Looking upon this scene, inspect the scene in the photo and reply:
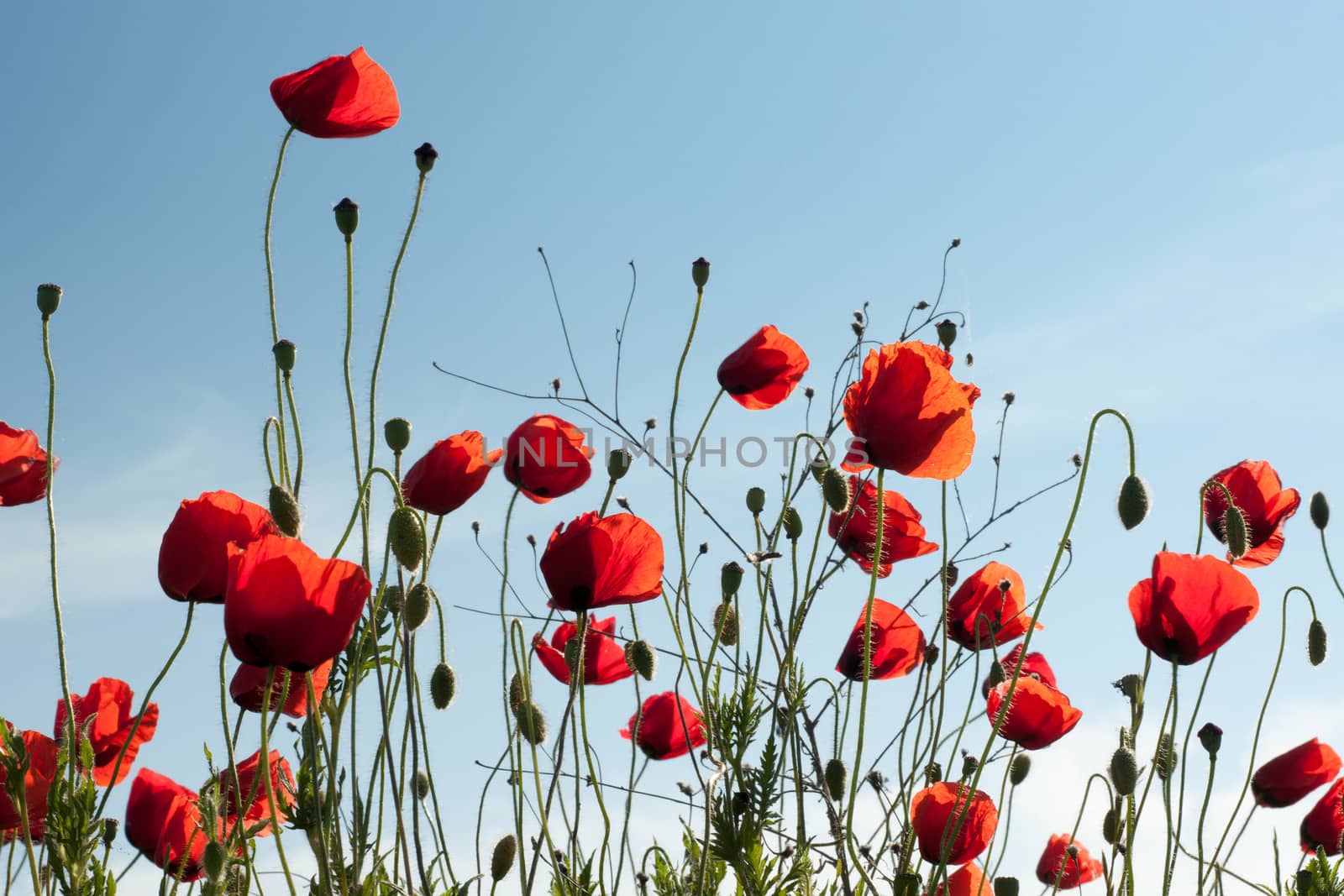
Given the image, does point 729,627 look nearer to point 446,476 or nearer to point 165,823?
point 446,476

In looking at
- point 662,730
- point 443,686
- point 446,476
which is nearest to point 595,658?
point 662,730

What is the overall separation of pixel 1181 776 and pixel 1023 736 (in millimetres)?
287

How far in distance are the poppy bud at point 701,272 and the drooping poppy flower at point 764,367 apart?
208 mm

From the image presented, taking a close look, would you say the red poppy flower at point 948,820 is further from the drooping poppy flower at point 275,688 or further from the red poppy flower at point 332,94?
the red poppy flower at point 332,94

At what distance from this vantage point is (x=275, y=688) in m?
1.81

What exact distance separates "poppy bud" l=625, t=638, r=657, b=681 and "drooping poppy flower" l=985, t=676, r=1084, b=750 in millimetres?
568

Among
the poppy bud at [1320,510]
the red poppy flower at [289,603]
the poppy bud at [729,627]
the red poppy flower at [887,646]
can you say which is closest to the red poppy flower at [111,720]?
the red poppy flower at [289,603]

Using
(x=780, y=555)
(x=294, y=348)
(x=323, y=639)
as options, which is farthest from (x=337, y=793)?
(x=780, y=555)

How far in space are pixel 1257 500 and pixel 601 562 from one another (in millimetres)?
1447

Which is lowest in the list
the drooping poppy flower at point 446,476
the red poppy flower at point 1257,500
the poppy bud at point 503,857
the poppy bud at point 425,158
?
the poppy bud at point 503,857

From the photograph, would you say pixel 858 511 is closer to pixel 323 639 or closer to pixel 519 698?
pixel 519 698

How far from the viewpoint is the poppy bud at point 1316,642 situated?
232 cm

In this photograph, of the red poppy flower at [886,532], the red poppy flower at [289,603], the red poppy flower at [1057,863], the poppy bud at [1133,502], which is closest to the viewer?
the red poppy flower at [289,603]

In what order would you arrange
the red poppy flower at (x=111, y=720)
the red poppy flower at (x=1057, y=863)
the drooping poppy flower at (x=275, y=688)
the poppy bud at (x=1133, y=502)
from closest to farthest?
the drooping poppy flower at (x=275, y=688) < the poppy bud at (x=1133, y=502) < the red poppy flower at (x=111, y=720) < the red poppy flower at (x=1057, y=863)
